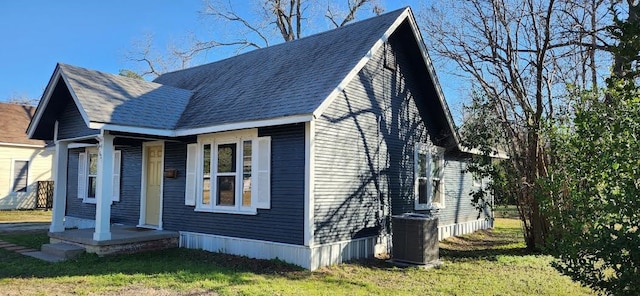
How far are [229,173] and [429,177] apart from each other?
18.1 ft

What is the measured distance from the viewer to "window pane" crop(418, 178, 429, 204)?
12.4m

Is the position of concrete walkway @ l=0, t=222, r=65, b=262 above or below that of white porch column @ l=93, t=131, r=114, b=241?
below

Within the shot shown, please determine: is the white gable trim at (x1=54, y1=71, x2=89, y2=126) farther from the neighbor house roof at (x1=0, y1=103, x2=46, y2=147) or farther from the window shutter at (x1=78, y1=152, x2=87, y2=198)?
the neighbor house roof at (x1=0, y1=103, x2=46, y2=147)

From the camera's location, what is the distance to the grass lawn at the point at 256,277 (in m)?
7.09

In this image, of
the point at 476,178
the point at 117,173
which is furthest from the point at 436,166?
the point at 117,173

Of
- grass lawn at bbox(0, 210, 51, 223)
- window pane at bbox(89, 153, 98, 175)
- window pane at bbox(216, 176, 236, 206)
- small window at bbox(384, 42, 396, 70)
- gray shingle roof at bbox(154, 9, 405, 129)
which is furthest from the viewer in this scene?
grass lawn at bbox(0, 210, 51, 223)

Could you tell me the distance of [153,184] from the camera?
12148mm

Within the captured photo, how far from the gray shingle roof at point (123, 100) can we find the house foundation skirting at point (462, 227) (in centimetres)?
779

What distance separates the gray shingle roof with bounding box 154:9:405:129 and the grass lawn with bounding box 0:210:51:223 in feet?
29.3

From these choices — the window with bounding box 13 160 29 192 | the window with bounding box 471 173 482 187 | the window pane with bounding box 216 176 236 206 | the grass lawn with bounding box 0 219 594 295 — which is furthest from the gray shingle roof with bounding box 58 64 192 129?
the window with bounding box 13 160 29 192

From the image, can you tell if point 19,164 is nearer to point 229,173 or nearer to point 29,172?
point 29,172

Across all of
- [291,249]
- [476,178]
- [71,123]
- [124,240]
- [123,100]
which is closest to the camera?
[291,249]

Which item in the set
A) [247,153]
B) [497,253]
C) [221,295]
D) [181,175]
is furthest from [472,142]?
[221,295]

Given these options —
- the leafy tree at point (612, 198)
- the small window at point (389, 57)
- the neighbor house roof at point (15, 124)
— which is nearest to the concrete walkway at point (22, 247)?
the neighbor house roof at point (15, 124)
